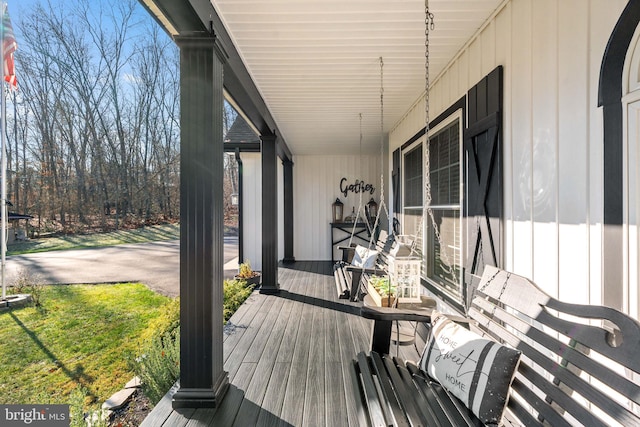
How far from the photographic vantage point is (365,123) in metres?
4.99

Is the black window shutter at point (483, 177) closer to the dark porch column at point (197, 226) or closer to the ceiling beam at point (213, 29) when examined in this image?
the dark porch column at point (197, 226)

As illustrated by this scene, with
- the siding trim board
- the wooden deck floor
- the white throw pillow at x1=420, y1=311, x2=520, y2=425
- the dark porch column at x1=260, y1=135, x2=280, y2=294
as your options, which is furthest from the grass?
the siding trim board

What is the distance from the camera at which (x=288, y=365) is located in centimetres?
247

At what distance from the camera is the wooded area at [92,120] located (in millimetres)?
4613

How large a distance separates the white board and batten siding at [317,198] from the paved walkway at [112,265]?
199 cm

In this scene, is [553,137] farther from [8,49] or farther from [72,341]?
[72,341]

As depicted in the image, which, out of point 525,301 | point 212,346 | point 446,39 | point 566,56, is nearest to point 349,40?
point 446,39

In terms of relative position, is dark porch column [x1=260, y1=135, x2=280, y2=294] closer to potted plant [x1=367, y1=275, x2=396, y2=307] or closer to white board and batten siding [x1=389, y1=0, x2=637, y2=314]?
potted plant [x1=367, y1=275, x2=396, y2=307]

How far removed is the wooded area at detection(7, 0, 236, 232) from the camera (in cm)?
461


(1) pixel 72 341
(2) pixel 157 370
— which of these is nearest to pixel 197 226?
(2) pixel 157 370

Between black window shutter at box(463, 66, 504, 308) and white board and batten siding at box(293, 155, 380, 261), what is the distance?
493cm

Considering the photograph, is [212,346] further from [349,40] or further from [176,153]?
[176,153]

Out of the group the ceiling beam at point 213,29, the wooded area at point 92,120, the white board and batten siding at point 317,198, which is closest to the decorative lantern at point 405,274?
the ceiling beam at point 213,29

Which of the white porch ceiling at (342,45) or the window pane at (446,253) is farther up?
the white porch ceiling at (342,45)
